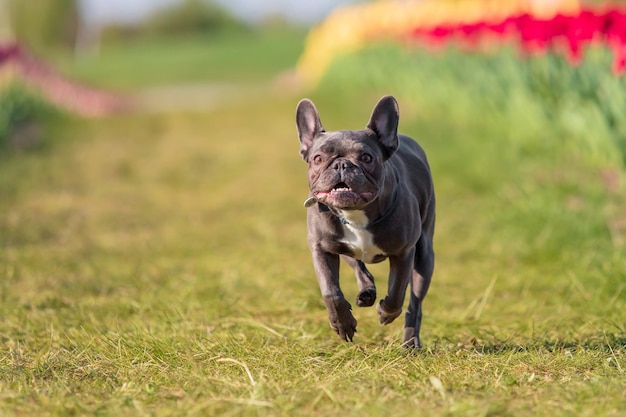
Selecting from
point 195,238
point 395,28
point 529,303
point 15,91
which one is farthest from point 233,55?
point 529,303

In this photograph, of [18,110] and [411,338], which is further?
[18,110]

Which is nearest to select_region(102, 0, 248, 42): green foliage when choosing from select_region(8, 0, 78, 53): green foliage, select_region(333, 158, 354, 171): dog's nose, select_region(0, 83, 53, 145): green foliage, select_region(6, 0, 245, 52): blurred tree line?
select_region(6, 0, 245, 52): blurred tree line

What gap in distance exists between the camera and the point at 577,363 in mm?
3564

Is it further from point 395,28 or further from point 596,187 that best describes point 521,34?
point 395,28

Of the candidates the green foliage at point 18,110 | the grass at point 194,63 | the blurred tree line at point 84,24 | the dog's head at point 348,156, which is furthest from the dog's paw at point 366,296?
the blurred tree line at point 84,24

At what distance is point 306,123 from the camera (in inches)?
147

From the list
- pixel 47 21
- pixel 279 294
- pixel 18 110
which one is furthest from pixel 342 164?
pixel 47 21

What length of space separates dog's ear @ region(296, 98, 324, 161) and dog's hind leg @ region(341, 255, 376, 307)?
57cm

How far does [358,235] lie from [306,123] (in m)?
0.48

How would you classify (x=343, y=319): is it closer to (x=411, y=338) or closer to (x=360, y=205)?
(x=411, y=338)

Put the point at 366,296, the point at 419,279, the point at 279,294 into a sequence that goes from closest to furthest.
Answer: the point at 366,296
the point at 419,279
the point at 279,294

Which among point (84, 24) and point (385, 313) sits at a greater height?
point (84, 24)

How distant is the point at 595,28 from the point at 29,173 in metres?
5.27

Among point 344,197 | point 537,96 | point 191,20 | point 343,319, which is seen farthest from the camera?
point 191,20
